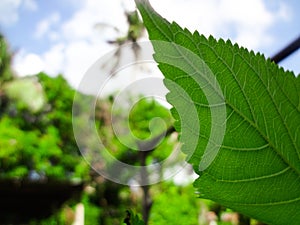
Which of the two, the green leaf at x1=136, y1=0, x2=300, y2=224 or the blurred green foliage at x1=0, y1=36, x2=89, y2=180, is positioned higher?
the blurred green foliage at x1=0, y1=36, x2=89, y2=180

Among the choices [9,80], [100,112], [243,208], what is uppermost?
[9,80]

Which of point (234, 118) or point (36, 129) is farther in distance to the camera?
point (36, 129)

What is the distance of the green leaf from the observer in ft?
0.40

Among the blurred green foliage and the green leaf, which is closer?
the green leaf

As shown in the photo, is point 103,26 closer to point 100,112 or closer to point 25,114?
point 100,112

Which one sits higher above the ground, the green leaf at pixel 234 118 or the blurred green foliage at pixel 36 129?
the blurred green foliage at pixel 36 129

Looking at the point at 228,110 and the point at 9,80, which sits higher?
the point at 9,80

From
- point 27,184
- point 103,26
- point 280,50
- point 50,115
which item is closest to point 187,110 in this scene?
point 280,50

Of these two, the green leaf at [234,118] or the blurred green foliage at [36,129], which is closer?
the green leaf at [234,118]

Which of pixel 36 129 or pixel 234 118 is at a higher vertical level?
pixel 36 129

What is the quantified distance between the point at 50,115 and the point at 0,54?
61.4 inches

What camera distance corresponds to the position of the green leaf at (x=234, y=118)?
0.40ft

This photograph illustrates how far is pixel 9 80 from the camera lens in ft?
34.8

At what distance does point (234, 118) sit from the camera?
0.13m
